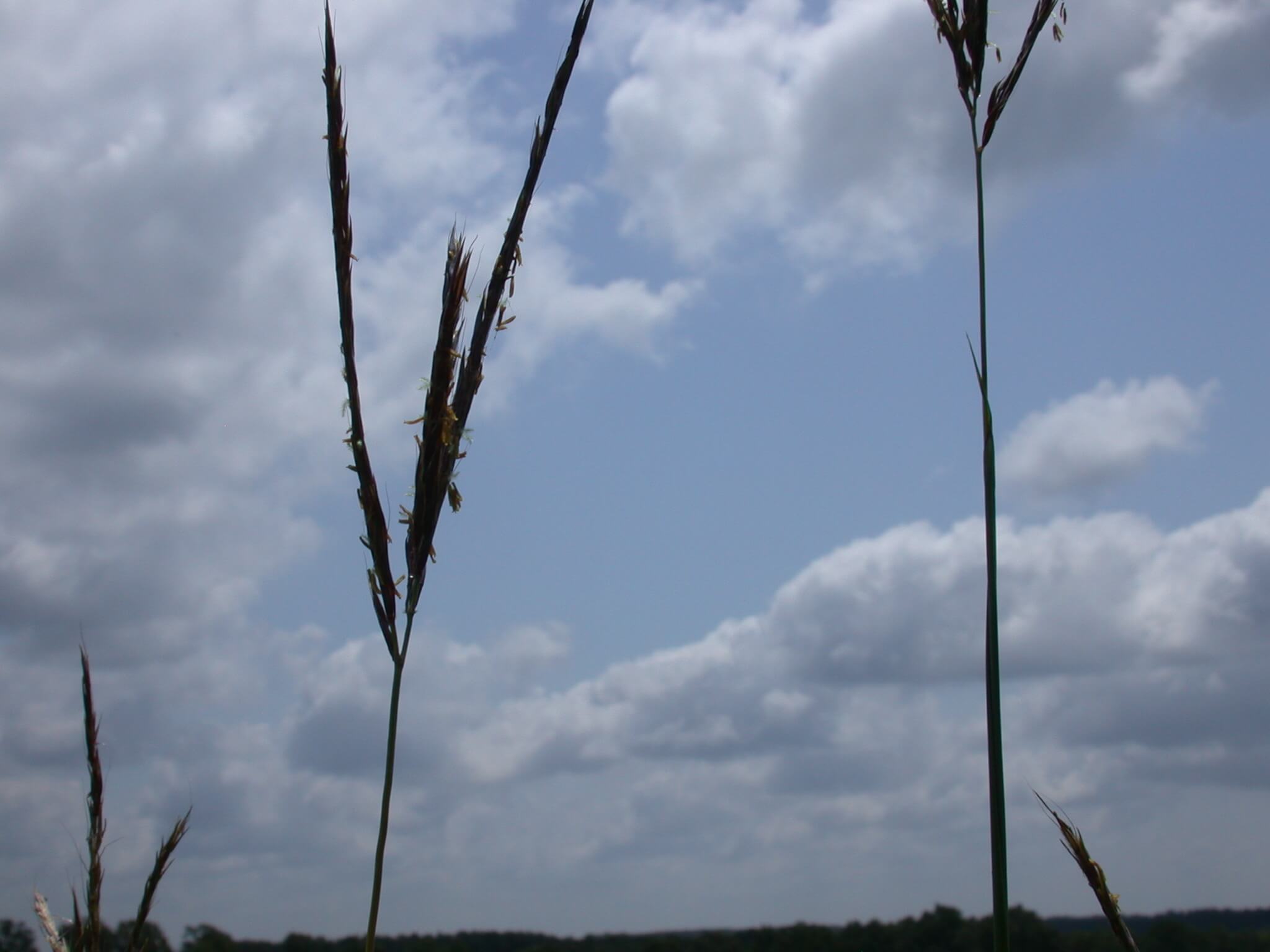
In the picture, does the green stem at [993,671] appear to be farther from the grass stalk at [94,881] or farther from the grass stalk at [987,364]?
the grass stalk at [94,881]

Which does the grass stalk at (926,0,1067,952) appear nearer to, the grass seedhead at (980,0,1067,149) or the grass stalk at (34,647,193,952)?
the grass seedhead at (980,0,1067,149)

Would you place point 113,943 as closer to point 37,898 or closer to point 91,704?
point 37,898

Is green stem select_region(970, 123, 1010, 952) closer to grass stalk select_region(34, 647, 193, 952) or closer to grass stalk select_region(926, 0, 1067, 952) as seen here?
grass stalk select_region(926, 0, 1067, 952)

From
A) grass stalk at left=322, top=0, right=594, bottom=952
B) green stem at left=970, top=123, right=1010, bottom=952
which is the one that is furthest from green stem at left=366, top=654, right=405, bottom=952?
green stem at left=970, top=123, right=1010, bottom=952

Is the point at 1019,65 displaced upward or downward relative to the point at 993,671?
upward

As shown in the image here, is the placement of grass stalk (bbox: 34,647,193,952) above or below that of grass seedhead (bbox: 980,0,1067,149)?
below

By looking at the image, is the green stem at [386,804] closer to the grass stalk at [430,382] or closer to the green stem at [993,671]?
the grass stalk at [430,382]

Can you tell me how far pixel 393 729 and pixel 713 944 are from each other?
73.1m

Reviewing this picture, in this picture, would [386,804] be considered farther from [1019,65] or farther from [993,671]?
[1019,65]

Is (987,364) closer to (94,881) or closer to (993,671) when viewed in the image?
(993,671)

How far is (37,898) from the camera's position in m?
3.57

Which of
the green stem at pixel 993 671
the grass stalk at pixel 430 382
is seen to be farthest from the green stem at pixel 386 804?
the green stem at pixel 993 671

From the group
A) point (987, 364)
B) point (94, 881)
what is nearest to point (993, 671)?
point (987, 364)

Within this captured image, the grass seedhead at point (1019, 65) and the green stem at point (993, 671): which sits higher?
the grass seedhead at point (1019, 65)
